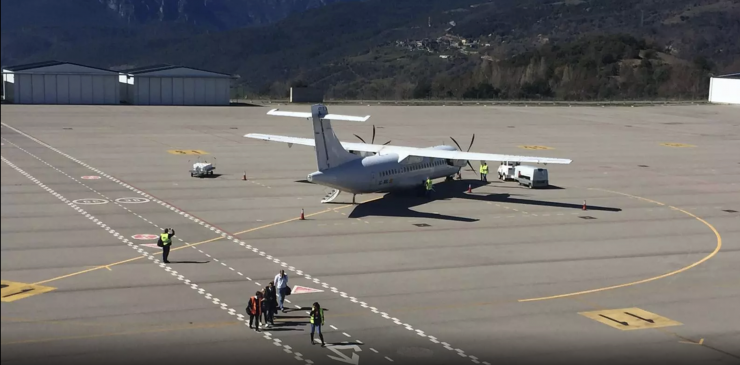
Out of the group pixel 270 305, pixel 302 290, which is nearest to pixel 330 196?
pixel 302 290

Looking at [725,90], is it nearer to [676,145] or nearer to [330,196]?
[676,145]

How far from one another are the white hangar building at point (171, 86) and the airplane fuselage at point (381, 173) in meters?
69.9

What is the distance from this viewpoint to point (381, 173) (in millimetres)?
50938

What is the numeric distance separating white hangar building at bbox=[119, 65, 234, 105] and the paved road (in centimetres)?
4404

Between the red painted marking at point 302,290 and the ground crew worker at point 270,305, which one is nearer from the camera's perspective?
the ground crew worker at point 270,305

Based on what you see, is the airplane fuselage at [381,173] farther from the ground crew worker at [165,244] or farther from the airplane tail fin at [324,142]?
the ground crew worker at [165,244]

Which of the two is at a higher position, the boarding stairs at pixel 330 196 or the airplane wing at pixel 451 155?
the airplane wing at pixel 451 155

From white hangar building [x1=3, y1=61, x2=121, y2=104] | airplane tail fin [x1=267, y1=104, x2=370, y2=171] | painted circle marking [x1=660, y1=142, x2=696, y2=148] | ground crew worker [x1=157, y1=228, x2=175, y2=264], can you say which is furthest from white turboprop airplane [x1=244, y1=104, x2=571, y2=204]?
white hangar building [x1=3, y1=61, x2=121, y2=104]

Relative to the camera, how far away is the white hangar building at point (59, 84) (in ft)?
364

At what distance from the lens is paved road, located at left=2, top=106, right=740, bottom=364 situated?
2764 centimetres

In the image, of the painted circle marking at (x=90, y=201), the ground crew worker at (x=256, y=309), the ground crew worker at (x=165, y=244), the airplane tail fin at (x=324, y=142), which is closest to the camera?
the ground crew worker at (x=256, y=309)

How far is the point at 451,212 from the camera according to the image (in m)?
50.0

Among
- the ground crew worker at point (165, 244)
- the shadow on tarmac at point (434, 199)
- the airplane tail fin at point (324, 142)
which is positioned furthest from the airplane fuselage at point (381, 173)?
the ground crew worker at point (165, 244)

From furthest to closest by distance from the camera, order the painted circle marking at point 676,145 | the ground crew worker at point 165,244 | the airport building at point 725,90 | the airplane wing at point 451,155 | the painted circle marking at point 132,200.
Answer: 1. the airport building at point 725,90
2. the painted circle marking at point 676,145
3. the airplane wing at point 451,155
4. the painted circle marking at point 132,200
5. the ground crew worker at point 165,244
